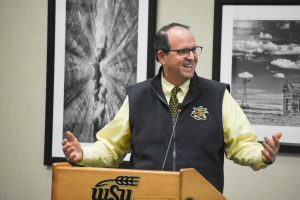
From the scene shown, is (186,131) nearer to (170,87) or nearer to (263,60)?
(170,87)

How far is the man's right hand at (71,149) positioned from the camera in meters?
1.88

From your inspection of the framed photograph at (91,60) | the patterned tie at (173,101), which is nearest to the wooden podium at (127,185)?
the patterned tie at (173,101)

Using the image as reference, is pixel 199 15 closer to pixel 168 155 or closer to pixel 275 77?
pixel 275 77

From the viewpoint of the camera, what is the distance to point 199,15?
9.51 feet

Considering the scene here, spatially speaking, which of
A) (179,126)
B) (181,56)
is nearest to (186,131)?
(179,126)

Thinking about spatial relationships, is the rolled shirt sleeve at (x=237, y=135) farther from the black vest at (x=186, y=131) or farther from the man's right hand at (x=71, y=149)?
the man's right hand at (x=71, y=149)

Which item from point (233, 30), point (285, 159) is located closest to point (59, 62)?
point (233, 30)

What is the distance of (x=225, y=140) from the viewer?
2.12 meters

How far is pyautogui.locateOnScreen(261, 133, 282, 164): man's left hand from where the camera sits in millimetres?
1736

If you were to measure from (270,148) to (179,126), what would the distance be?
0.45m

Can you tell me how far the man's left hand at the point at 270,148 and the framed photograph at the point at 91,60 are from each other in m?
1.27

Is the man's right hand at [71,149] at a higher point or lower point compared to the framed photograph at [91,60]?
lower

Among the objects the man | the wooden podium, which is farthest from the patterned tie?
the wooden podium

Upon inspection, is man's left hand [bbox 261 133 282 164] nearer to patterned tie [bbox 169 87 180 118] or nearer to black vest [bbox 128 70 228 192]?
black vest [bbox 128 70 228 192]
